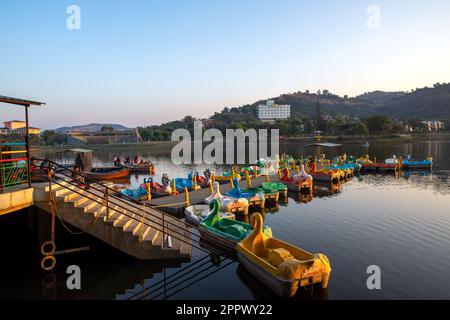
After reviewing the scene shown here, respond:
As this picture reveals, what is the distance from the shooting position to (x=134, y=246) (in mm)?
13469

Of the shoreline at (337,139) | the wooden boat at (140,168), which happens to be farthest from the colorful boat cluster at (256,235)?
the shoreline at (337,139)

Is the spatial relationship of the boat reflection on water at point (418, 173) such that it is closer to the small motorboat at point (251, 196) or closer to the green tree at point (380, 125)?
the small motorboat at point (251, 196)

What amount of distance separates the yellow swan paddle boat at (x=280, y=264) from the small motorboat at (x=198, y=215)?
5.49 meters

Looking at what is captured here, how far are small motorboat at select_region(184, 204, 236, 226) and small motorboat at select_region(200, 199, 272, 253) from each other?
1055mm

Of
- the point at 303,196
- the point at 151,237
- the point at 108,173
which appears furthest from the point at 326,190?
the point at 108,173

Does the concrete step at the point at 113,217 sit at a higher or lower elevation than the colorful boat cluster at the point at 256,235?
higher

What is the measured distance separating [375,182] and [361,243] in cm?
2330

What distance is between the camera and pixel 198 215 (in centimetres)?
2033

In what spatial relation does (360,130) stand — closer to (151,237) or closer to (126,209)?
(151,237)

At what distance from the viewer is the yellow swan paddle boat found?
412 inches

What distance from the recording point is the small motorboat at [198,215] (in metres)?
19.3

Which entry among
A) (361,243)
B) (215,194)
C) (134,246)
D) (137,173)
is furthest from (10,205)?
(137,173)

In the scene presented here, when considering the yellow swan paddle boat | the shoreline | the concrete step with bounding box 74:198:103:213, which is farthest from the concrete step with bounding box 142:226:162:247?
the shoreline

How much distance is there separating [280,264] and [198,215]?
10.1 metres
